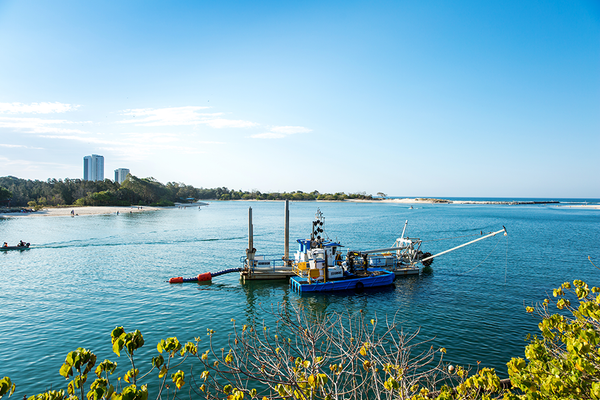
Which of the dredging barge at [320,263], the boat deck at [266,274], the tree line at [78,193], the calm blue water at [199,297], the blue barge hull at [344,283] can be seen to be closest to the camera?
the calm blue water at [199,297]

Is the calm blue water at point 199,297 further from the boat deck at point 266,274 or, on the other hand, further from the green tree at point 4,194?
the green tree at point 4,194

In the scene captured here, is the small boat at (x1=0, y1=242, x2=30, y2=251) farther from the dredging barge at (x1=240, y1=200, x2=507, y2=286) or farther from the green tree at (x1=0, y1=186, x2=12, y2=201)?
the green tree at (x1=0, y1=186, x2=12, y2=201)

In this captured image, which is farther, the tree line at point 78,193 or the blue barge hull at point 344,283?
the tree line at point 78,193

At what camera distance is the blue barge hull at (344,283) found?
89.0 ft

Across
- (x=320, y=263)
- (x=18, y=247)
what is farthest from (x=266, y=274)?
(x=18, y=247)

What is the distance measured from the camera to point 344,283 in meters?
27.6

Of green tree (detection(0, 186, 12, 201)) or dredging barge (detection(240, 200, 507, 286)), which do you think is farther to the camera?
green tree (detection(0, 186, 12, 201))

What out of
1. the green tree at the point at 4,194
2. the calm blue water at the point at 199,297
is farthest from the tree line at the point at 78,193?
the calm blue water at the point at 199,297

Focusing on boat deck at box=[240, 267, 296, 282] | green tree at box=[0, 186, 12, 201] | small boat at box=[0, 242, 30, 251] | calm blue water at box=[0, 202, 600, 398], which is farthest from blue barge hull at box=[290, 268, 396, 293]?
green tree at box=[0, 186, 12, 201]

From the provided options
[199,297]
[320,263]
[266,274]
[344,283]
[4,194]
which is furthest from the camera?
[4,194]

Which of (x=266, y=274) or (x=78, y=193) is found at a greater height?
(x=78, y=193)

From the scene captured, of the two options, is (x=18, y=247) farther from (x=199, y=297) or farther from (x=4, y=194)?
(x=4, y=194)

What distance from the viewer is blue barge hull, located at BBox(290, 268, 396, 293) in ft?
89.0

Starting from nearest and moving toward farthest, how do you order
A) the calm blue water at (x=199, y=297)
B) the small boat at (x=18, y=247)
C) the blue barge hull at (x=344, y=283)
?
the calm blue water at (x=199, y=297)
the blue barge hull at (x=344, y=283)
the small boat at (x=18, y=247)
